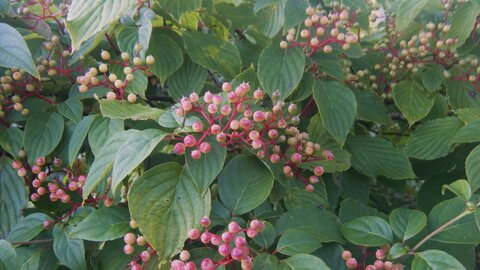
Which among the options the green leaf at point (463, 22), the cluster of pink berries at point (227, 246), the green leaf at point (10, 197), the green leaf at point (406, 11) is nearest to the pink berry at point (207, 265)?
the cluster of pink berries at point (227, 246)

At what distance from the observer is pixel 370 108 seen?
145 cm

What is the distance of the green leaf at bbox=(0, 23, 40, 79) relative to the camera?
106cm

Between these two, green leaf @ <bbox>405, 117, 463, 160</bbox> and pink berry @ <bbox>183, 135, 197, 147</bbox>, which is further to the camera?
green leaf @ <bbox>405, 117, 463, 160</bbox>

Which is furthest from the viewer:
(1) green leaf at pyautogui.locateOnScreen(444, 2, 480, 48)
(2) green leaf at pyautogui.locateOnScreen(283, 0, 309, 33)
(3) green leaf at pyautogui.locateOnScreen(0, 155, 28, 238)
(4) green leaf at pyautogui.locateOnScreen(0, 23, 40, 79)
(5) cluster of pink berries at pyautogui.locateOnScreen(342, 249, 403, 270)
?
(1) green leaf at pyautogui.locateOnScreen(444, 2, 480, 48)

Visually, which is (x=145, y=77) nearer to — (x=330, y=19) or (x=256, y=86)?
(x=256, y=86)

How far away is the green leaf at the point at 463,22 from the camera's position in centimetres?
141

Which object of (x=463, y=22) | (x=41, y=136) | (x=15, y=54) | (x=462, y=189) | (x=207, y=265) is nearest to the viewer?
(x=207, y=265)

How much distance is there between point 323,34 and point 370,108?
312mm

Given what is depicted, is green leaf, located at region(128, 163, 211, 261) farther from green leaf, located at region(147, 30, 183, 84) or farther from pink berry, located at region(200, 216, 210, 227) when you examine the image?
green leaf, located at region(147, 30, 183, 84)

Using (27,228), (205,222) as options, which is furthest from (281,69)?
Result: (27,228)

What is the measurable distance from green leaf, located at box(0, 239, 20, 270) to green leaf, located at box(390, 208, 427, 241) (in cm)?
85

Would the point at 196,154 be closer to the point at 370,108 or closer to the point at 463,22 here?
the point at 370,108

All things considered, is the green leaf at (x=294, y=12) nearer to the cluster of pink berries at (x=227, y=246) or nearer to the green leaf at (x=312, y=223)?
the green leaf at (x=312, y=223)

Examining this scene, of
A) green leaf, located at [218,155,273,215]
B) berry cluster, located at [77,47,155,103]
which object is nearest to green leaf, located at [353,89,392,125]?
green leaf, located at [218,155,273,215]
